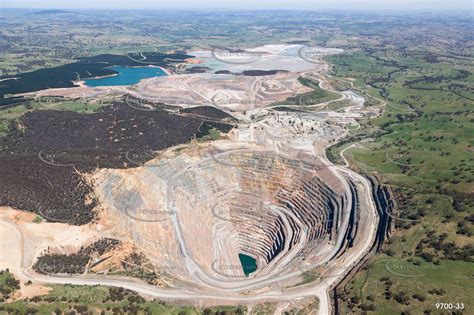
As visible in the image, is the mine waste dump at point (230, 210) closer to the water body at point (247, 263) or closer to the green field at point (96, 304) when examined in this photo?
the water body at point (247, 263)

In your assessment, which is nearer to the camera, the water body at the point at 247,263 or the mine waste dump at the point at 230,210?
the mine waste dump at the point at 230,210

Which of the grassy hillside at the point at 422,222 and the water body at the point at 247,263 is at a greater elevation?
the grassy hillside at the point at 422,222

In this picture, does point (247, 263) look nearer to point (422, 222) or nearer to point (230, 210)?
point (230, 210)

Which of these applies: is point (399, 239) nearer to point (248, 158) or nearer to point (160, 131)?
point (248, 158)

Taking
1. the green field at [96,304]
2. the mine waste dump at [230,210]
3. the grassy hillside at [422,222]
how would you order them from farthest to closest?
the mine waste dump at [230,210] → the grassy hillside at [422,222] → the green field at [96,304]

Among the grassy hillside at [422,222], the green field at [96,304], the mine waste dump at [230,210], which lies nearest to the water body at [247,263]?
the mine waste dump at [230,210]

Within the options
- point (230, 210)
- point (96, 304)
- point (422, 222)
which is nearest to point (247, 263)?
point (230, 210)

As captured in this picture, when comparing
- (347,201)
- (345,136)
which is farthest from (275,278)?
(345,136)

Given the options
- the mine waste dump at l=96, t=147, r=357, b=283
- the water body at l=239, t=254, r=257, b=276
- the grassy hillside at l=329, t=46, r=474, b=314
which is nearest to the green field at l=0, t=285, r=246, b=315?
the mine waste dump at l=96, t=147, r=357, b=283

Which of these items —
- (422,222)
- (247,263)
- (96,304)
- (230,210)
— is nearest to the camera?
(96,304)
